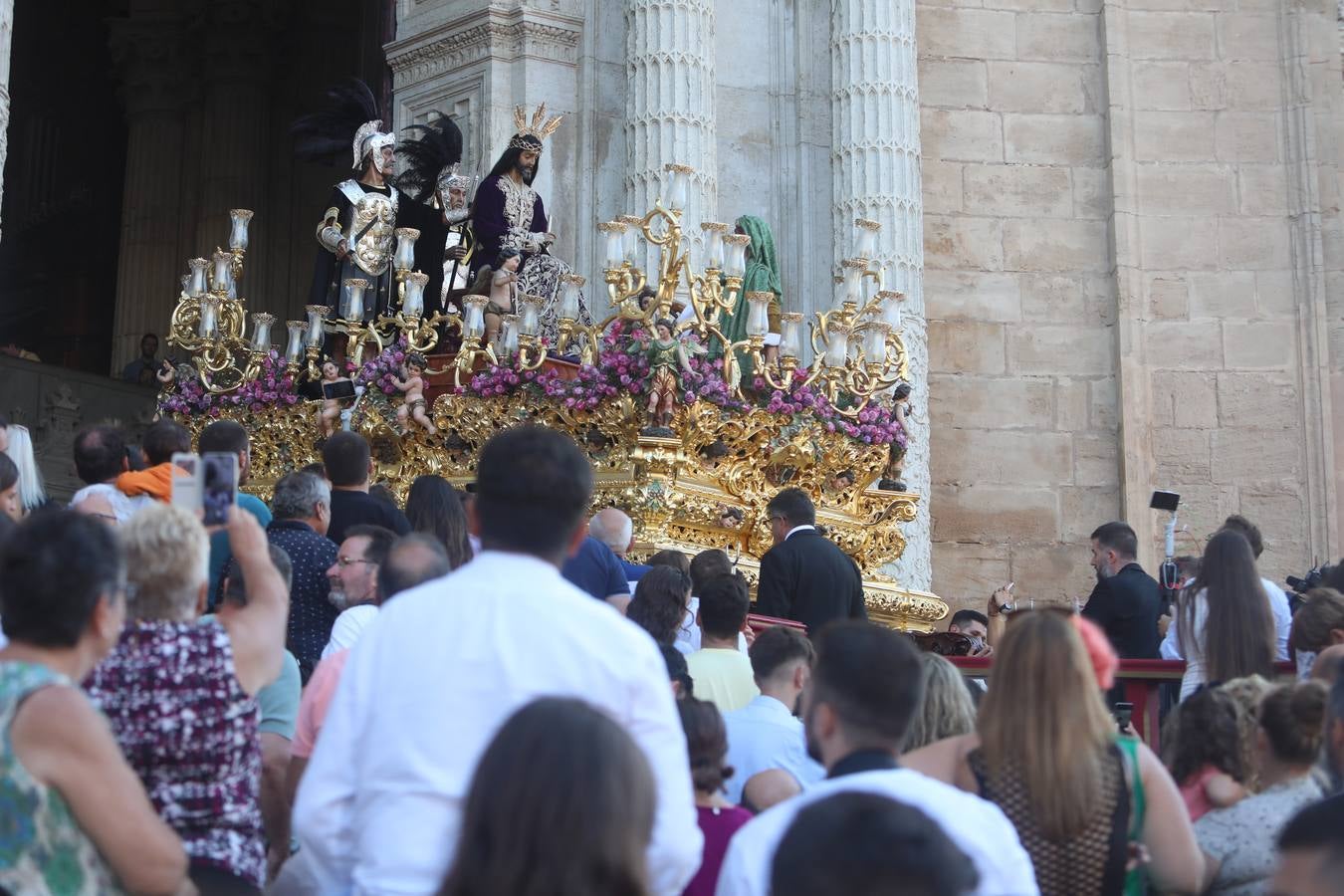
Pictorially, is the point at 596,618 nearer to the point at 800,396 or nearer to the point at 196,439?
the point at 800,396

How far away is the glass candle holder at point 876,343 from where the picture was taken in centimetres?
1338

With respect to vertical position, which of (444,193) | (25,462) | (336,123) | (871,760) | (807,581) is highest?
(336,123)

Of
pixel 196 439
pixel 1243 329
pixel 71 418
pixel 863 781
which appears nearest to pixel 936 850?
pixel 863 781

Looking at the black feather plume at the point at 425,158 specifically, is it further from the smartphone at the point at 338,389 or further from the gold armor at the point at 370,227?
the smartphone at the point at 338,389

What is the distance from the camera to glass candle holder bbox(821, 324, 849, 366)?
13180 mm

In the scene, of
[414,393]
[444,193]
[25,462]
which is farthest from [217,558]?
[444,193]

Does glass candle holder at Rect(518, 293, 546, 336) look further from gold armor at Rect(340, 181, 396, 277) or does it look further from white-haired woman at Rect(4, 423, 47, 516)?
white-haired woman at Rect(4, 423, 47, 516)

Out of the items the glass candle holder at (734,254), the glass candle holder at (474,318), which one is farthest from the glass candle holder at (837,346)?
the glass candle holder at (474,318)

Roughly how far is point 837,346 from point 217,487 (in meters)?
8.67

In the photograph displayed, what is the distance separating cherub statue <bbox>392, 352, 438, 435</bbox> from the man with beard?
1.04 m

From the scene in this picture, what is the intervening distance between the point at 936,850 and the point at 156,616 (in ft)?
7.43

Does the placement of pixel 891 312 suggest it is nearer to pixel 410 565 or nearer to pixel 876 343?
pixel 876 343

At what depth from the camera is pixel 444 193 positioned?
1428cm

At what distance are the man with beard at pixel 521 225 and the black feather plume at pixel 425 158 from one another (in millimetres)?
806
